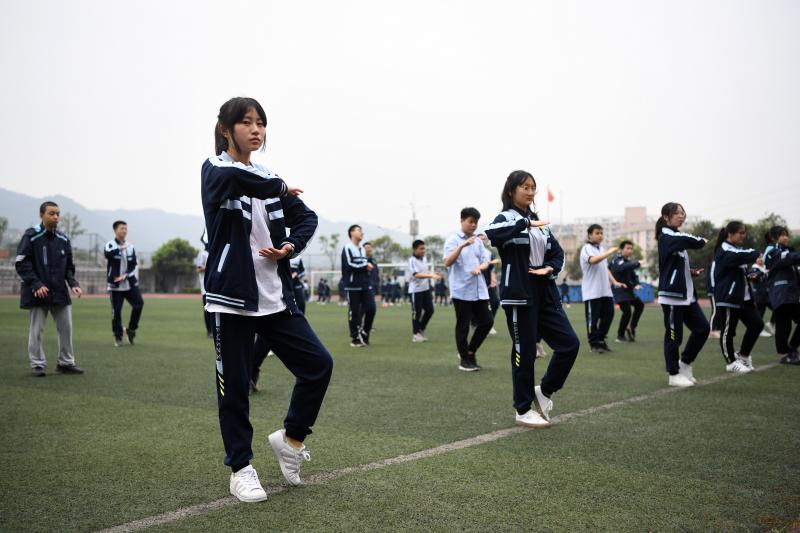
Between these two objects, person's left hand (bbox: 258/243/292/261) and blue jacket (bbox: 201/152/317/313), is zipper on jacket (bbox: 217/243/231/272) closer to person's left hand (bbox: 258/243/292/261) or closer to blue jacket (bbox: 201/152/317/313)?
blue jacket (bbox: 201/152/317/313)

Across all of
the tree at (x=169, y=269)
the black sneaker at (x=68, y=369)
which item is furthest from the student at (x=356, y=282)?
the tree at (x=169, y=269)

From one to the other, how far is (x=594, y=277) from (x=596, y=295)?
344 mm

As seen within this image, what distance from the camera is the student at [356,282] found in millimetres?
13383

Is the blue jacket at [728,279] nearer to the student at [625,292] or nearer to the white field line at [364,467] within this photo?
the white field line at [364,467]

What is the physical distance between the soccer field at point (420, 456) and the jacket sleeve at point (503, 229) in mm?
1566

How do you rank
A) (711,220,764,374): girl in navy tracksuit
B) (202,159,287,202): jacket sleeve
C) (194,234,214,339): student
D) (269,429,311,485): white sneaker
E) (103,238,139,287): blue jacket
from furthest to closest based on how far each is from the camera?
1. (103,238,139,287): blue jacket
2. (711,220,764,374): girl in navy tracksuit
3. (194,234,214,339): student
4. (269,429,311,485): white sneaker
5. (202,159,287,202): jacket sleeve

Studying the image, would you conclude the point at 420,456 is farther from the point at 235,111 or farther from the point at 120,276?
the point at 120,276

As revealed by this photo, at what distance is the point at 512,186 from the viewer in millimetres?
5906

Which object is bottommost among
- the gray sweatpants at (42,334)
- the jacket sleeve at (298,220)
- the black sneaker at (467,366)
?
the black sneaker at (467,366)

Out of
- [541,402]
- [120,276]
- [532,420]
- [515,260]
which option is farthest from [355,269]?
[532,420]

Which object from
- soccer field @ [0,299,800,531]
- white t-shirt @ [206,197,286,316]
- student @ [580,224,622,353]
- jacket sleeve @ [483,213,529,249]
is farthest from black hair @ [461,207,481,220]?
white t-shirt @ [206,197,286,316]

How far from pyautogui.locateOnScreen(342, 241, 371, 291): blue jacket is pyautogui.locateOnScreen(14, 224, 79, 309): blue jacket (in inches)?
218

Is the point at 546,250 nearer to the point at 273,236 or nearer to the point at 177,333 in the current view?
the point at 273,236

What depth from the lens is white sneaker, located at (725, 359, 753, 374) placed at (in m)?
9.11
